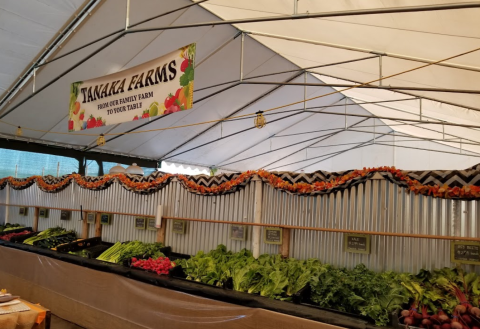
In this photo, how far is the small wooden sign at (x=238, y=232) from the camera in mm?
4913

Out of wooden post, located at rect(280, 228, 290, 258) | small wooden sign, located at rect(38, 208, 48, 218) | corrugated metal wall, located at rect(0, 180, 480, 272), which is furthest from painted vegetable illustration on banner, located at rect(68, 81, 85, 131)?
small wooden sign, located at rect(38, 208, 48, 218)

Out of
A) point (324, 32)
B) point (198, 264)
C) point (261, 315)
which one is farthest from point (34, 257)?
point (324, 32)

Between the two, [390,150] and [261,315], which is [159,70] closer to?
[261,315]

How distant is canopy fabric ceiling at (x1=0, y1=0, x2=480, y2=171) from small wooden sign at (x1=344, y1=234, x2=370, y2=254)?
2.74 m

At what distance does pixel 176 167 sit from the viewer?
15695mm

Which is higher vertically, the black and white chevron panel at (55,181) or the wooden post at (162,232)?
the black and white chevron panel at (55,181)

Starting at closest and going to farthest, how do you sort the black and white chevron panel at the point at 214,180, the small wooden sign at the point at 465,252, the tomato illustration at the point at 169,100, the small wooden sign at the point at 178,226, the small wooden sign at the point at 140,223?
the small wooden sign at the point at 465,252, the tomato illustration at the point at 169,100, the black and white chevron panel at the point at 214,180, the small wooden sign at the point at 178,226, the small wooden sign at the point at 140,223

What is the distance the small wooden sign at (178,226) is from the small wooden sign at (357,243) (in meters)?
2.62

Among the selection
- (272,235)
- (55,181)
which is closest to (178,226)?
(272,235)

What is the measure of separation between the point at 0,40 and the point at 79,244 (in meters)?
4.01

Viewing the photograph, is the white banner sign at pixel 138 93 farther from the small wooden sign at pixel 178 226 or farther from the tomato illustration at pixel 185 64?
the small wooden sign at pixel 178 226

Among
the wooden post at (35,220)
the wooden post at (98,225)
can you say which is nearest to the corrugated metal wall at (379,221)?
the wooden post at (98,225)

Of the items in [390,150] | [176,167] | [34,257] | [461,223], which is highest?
[390,150]

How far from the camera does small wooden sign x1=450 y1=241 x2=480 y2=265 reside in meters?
3.30
